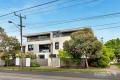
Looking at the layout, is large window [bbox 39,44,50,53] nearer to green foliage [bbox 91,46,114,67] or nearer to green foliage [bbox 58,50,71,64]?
green foliage [bbox 58,50,71,64]

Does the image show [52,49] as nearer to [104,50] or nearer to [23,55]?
[23,55]

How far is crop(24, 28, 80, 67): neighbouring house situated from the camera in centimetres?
7114

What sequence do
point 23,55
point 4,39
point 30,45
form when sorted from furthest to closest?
point 30,45
point 4,39
point 23,55

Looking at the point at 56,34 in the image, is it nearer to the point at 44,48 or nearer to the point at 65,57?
the point at 44,48

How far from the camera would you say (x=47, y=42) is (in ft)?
247

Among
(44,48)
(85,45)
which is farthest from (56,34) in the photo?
(85,45)

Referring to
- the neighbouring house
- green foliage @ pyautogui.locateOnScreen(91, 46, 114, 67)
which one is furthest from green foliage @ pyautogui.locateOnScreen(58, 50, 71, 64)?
the neighbouring house

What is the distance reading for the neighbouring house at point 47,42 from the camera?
233 ft

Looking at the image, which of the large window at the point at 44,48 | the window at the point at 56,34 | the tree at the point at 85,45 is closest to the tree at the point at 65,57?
the tree at the point at 85,45

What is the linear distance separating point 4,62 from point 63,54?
1578 cm

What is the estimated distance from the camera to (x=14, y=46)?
203ft

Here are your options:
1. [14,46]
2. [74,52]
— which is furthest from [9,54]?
[74,52]

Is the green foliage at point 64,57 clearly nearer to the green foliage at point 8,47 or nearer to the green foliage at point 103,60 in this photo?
the green foliage at point 103,60

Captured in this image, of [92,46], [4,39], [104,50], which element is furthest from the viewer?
[4,39]
